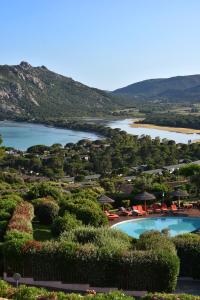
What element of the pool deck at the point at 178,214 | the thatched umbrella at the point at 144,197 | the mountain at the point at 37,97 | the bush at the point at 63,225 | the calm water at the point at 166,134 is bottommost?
the calm water at the point at 166,134

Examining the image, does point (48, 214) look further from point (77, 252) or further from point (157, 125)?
point (157, 125)

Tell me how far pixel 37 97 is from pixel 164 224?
15999 centimetres

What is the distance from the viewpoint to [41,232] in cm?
1719

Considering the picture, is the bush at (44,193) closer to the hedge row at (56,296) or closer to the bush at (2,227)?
the bush at (2,227)

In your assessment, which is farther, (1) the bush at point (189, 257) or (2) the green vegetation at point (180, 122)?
(2) the green vegetation at point (180, 122)

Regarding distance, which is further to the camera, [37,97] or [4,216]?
[37,97]

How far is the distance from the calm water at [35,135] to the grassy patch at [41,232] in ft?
277

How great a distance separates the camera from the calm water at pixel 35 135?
365 feet

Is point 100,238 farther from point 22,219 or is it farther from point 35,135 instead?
point 35,135

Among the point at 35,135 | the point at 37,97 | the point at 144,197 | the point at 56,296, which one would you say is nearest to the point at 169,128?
the point at 35,135

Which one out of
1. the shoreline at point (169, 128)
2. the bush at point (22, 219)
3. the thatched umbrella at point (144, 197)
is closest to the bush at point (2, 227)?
the bush at point (22, 219)

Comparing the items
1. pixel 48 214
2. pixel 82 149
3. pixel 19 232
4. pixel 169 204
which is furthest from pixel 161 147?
pixel 19 232

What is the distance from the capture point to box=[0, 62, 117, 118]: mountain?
562 feet

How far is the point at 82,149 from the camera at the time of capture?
3398 inches
